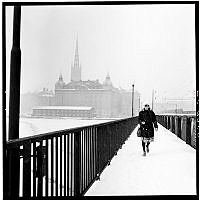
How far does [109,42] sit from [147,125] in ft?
5.76

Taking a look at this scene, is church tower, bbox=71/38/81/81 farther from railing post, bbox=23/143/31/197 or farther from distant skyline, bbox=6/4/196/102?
railing post, bbox=23/143/31/197

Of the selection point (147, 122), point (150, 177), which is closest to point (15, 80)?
point (150, 177)

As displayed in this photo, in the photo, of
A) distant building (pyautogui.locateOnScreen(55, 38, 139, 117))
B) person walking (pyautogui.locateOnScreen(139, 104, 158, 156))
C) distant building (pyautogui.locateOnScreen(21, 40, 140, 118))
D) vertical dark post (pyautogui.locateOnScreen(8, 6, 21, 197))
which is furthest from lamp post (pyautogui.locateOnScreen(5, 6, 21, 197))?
person walking (pyautogui.locateOnScreen(139, 104, 158, 156))

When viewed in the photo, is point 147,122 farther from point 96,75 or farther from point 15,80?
point 15,80

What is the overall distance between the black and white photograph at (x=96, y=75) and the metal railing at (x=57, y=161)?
16 millimetres

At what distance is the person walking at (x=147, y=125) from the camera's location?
188 inches

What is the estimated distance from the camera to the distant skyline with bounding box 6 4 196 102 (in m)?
3.33

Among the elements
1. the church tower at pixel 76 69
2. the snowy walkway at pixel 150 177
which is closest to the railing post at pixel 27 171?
the snowy walkway at pixel 150 177

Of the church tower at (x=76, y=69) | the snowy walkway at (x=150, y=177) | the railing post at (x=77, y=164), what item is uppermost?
the church tower at (x=76, y=69)

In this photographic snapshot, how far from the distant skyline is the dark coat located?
1012 millimetres

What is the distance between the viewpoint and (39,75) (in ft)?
11.4

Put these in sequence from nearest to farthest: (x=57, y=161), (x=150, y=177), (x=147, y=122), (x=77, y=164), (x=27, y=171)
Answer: (x=27, y=171) < (x=57, y=161) < (x=77, y=164) < (x=150, y=177) < (x=147, y=122)

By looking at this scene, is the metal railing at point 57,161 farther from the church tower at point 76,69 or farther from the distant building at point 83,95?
the church tower at point 76,69

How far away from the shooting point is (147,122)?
16.2ft
